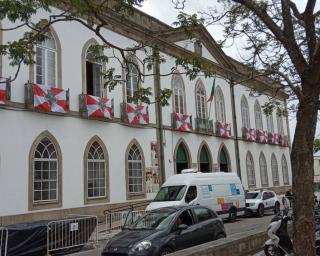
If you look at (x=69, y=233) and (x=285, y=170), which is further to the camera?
(x=285, y=170)

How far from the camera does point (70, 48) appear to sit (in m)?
22.6

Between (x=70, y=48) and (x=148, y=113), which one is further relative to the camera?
(x=148, y=113)

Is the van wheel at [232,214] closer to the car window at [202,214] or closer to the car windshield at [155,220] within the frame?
the car window at [202,214]

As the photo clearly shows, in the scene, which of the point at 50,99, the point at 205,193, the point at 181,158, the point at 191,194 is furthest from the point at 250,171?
the point at 50,99

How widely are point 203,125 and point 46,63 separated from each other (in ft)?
48.5

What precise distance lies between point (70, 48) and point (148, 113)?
6616mm

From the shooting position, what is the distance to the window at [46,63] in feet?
68.0

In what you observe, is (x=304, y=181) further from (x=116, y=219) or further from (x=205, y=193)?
(x=116, y=219)

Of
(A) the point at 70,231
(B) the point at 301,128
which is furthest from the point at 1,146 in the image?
(B) the point at 301,128

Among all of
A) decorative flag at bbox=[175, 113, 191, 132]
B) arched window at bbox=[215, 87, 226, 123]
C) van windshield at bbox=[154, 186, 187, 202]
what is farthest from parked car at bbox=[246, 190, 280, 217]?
arched window at bbox=[215, 87, 226, 123]

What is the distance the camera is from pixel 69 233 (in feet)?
47.6

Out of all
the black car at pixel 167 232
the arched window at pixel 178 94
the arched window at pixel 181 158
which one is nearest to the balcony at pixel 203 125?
the arched window at pixel 178 94

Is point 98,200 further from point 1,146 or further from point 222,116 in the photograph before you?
point 222,116

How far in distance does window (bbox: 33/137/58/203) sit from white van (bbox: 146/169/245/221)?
432 centimetres
